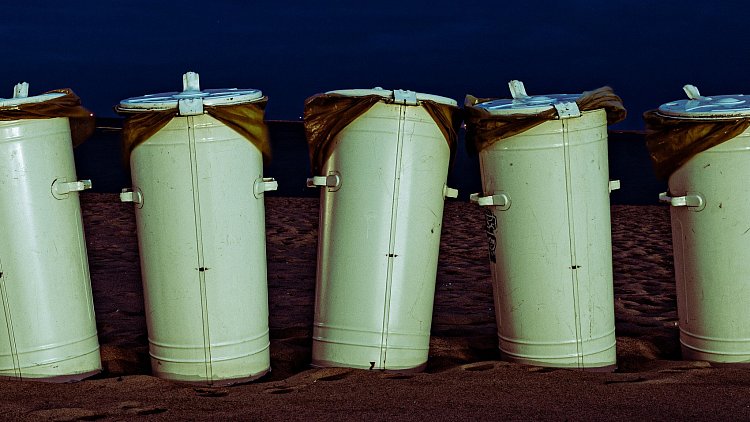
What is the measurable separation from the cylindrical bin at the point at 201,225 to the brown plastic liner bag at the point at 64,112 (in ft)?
0.86

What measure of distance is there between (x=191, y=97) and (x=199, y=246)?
657 mm

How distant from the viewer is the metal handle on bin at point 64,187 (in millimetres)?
4293

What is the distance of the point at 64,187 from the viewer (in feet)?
14.2

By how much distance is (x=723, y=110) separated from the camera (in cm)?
430

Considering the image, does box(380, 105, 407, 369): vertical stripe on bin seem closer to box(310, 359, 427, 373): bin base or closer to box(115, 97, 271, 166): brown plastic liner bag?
box(310, 359, 427, 373): bin base

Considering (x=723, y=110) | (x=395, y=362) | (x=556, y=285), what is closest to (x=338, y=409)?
(x=395, y=362)

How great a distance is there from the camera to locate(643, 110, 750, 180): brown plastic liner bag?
4.30m

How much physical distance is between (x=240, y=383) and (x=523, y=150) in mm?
1679

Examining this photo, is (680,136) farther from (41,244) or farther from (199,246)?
(41,244)

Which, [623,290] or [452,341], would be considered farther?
[623,290]

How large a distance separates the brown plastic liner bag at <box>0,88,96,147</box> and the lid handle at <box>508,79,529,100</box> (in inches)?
78.9

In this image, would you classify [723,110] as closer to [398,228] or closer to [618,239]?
[398,228]

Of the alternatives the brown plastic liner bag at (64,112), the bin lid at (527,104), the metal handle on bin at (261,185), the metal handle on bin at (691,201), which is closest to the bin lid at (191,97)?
the brown plastic liner bag at (64,112)

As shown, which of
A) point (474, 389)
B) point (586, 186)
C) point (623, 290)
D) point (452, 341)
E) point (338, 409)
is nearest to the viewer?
point (338, 409)
